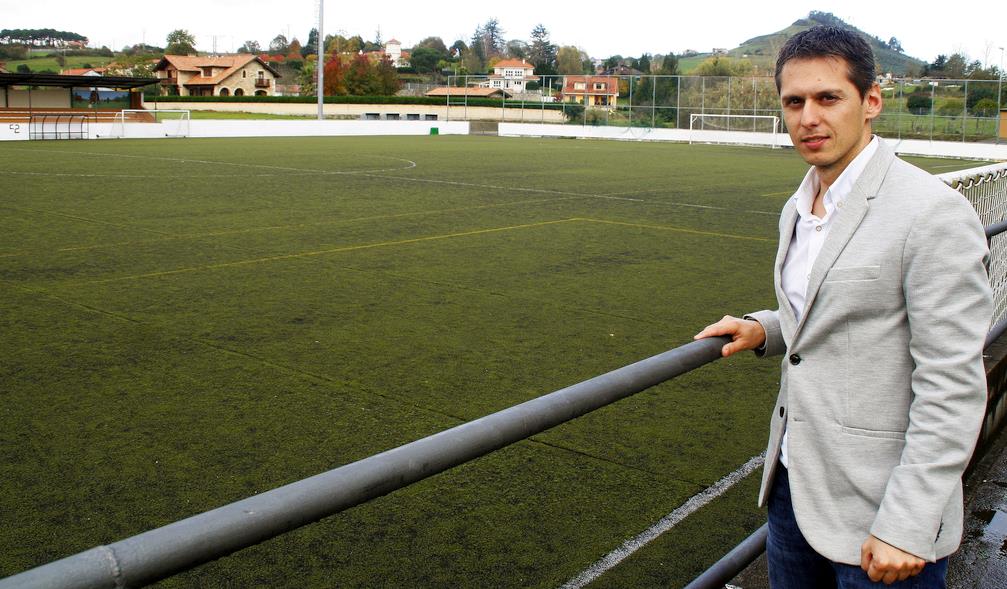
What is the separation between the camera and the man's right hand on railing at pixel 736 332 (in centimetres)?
241

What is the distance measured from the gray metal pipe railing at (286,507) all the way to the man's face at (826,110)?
696 mm

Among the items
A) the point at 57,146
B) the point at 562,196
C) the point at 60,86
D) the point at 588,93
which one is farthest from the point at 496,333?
the point at 588,93

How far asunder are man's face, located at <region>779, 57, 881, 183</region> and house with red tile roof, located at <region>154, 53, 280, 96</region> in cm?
11926

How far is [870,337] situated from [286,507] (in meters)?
1.24

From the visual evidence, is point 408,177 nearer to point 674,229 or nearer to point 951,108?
point 674,229

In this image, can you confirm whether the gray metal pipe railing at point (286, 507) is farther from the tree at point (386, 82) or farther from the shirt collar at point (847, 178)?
the tree at point (386, 82)

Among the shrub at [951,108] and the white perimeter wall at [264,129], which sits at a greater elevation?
the shrub at [951,108]

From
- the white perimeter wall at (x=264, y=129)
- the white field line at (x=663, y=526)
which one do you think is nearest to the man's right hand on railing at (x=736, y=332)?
the white field line at (x=663, y=526)


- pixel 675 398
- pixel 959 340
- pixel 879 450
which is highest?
pixel 959 340

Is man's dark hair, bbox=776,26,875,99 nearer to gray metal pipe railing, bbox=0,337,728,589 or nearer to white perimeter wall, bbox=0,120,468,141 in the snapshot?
gray metal pipe railing, bbox=0,337,728,589

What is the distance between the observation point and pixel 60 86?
156ft

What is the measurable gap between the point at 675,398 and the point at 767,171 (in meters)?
22.8

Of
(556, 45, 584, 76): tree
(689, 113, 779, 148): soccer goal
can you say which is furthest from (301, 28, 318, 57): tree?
(689, 113, 779, 148): soccer goal

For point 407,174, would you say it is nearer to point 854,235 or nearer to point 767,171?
point 767,171
